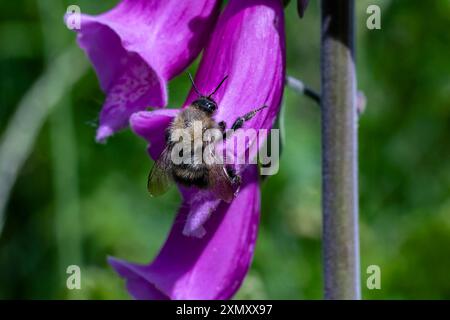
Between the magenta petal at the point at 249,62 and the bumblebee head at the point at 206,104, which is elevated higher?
the magenta petal at the point at 249,62

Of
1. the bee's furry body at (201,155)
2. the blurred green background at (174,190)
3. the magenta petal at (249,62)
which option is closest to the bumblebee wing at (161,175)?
the bee's furry body at (201,155)

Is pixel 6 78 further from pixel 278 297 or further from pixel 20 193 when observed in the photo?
pixel 278 297

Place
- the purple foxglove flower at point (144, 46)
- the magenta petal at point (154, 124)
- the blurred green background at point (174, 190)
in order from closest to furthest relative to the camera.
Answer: the magenta petal at point (154, 124) → the purple foxglove flower at point (144, 46) → the blurred green background at point (174, 190)

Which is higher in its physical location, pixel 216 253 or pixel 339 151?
pixel 339 151

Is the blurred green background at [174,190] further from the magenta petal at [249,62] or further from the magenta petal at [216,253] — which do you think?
the magenta petal at [249,62]

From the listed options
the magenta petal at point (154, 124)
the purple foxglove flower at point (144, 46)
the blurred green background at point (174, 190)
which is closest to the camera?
the magenta petal at point (154, 124)

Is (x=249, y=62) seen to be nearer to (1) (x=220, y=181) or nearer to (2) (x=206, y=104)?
(2) (x=206, y=104)

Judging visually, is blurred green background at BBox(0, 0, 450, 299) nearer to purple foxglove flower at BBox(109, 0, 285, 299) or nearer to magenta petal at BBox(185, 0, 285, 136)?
purple foxglove flower at BBox(109, 0, 285, 299)

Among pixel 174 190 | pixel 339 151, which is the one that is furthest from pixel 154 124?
pixel 174 190
